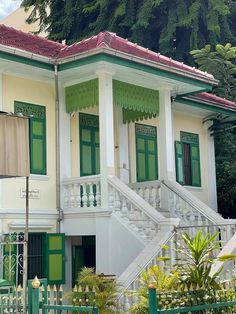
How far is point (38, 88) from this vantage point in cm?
1221

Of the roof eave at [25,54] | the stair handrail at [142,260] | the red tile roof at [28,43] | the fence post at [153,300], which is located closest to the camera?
the fence post at [153,300]

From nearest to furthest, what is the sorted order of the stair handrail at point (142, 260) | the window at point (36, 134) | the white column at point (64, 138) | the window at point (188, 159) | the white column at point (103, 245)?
the stair handrail at point (142, 260) < the white column at point (103, 245) < the window at point (36, 134) < the white column at point (64, 138) < the window at point (188, 159)

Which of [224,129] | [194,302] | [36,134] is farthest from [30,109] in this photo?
[194,302]

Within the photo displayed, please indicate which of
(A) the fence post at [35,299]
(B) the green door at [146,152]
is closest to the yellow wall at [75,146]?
(B) the green door at [146,152]

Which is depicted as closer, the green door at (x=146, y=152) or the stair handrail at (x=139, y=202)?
the stair handrail at (x=139, y=202)

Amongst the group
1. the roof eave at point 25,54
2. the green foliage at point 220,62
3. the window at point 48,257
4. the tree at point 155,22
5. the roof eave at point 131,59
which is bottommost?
the window at point 48,257

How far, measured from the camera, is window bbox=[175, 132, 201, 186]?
15464 millimetres

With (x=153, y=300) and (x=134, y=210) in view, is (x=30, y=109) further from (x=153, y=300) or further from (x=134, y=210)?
(x=153, y=300)

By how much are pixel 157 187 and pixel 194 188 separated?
318 centimetres

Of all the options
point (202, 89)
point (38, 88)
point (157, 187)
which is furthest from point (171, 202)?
point (38, 88)

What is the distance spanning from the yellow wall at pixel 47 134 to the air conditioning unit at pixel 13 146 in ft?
13.4

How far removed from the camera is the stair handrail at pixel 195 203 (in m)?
11.9

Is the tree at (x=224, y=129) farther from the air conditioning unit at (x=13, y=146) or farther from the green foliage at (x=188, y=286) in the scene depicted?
the air conditioning unit at (x=13, y=146)

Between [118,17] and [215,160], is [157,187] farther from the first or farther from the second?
[118,17]
